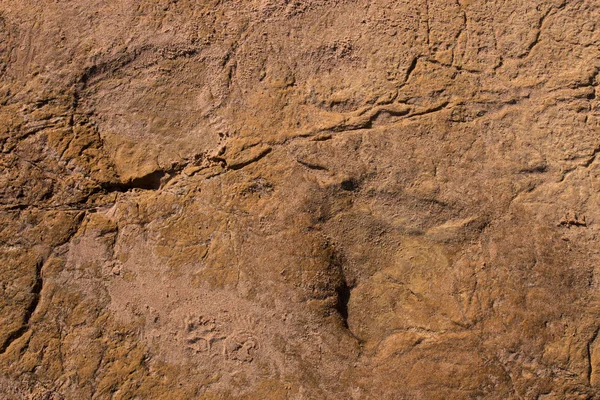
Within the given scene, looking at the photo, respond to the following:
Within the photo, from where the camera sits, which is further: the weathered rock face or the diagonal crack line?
the diagonal crack line

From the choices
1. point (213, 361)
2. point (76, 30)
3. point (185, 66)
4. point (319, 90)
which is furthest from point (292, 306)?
point (76, 30)

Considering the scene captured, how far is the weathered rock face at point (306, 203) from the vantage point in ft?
6.51

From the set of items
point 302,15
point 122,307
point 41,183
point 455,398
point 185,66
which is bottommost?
point 455,398

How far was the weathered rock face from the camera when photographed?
1.99 meters

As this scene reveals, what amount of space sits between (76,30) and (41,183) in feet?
2.03

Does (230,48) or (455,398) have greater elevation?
(230,48)

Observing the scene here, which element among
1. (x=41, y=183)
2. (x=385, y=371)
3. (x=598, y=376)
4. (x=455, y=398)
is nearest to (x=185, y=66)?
(x=41, y=183)

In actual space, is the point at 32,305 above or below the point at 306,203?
below

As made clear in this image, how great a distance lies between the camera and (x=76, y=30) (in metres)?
2.21

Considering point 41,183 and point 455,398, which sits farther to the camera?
point 41,183

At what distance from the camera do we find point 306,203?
2053mm

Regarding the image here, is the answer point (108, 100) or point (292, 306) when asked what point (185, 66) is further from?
point (292, 306)

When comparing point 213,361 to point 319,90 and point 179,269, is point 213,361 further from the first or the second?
point 319,90

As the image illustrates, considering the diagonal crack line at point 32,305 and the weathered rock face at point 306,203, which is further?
the diagonal crack line at point 32,305
